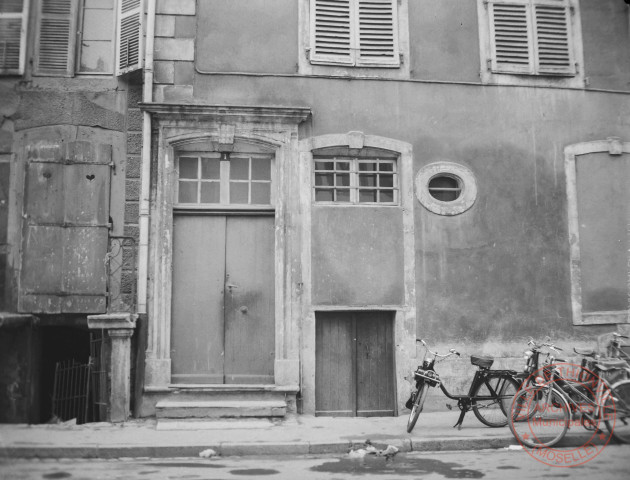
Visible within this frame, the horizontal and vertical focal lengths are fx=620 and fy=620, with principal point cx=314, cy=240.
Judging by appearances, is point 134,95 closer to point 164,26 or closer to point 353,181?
point 164,26

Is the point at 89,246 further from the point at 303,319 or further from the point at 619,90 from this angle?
the point at 619,90

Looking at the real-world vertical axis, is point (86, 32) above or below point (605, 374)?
above

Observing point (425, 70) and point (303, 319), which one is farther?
point (425, 70)

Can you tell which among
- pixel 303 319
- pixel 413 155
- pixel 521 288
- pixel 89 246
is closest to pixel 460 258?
pixel 521 288

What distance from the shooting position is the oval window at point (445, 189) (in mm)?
10156

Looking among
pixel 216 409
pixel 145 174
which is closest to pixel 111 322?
pixel 216 409

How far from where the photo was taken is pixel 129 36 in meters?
10.3

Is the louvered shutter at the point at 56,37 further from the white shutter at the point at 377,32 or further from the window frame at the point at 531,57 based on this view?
the window frame at the point at 531,57

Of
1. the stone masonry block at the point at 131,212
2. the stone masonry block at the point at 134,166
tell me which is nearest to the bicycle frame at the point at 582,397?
the stone masonry block at the point at 131,212

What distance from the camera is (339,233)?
998 cm

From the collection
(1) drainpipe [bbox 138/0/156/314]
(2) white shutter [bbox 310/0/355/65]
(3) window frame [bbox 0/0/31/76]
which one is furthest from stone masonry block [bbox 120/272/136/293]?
(2) white shutter [bbox 310/0/355/65]

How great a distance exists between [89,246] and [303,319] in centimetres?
358

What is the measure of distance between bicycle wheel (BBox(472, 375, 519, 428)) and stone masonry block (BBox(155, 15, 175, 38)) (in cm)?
726

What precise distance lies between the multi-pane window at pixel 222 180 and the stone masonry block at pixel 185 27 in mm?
1963
